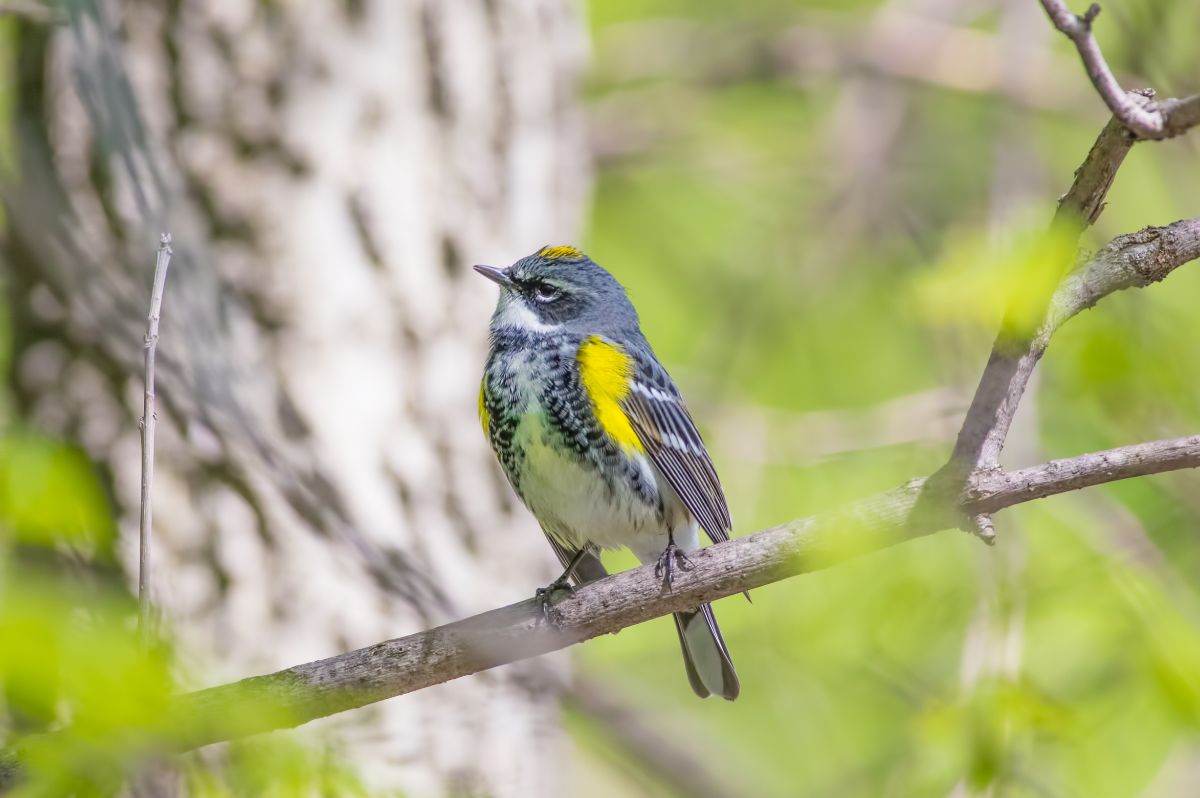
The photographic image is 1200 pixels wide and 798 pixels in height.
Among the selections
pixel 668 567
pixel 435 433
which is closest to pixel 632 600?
pixel 668 567

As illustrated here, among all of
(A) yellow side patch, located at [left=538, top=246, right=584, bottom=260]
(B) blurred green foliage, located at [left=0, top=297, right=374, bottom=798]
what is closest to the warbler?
(A) yellow side patch, located at [left=538, top=246, right=584, bottom=260]

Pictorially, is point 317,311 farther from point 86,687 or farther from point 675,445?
point 86,687

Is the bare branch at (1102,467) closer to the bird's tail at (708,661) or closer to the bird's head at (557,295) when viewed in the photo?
the bird's tail at (708,661)

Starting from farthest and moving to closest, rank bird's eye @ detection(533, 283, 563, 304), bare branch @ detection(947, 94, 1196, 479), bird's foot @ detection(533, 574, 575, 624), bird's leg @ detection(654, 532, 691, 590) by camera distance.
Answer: bird's eye @ detection(533, 283, 563, 304) → bird's foot @ detection(533, 574, 575, 624) → bird's leg @ detection(654, 532, 691, 590) → bare branch @ detection(947, 94, 1196, 479)

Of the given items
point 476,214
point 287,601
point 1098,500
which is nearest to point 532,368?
point 476,214

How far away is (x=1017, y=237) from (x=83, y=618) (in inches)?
102

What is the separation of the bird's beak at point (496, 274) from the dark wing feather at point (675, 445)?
519 millimetres

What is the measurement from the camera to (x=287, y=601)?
368 centimetres

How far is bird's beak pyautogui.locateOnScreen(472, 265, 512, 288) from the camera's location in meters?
3.93

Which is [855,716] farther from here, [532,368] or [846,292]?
[532,368]

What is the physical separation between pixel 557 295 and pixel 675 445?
2.27ft

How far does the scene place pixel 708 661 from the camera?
3941 mm

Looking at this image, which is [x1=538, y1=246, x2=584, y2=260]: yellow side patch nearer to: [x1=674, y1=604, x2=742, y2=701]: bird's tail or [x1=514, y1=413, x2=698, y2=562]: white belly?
[x1=514, y1=413, x2=698, y2=562]: white belly

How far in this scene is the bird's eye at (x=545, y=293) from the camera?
4.04m
